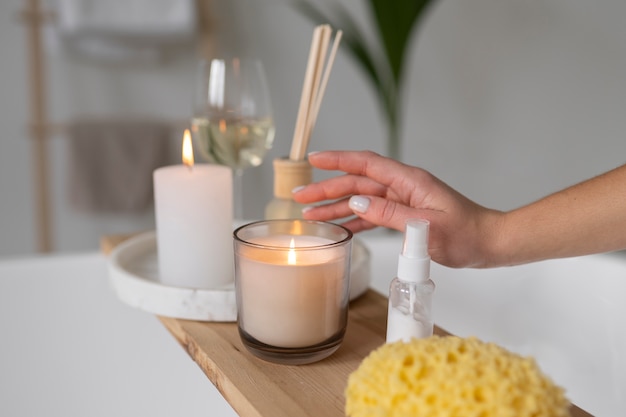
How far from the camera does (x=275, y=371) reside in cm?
53

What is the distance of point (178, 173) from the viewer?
0.70 m

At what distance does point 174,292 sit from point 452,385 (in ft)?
1.19

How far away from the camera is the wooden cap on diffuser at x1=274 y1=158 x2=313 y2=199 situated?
69cm

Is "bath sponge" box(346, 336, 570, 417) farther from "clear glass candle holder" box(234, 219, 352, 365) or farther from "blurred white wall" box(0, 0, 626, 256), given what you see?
"blurred white wall" box(0, 0, 626, 256)

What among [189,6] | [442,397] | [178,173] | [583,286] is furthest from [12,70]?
[442,397]

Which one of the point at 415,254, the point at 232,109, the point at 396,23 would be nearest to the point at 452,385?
the point at 415,254

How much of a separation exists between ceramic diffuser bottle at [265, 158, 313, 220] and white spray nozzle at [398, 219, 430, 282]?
0.22 metres

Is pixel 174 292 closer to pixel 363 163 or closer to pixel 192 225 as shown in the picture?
pixel 192 225

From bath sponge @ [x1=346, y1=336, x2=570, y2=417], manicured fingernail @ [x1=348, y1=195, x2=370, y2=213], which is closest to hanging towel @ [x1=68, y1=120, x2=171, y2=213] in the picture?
manicured fingernail @ [x1=348, y1=195, x2=370, y2=213]

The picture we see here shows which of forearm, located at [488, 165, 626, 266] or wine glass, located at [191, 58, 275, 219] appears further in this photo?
wine glass, located at [191, 58, 275, 219]

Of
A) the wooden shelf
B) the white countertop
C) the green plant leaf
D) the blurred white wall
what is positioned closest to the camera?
the wooden shelf

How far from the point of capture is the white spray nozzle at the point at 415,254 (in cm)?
49

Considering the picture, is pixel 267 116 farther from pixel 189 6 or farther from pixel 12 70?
pixel 12 70

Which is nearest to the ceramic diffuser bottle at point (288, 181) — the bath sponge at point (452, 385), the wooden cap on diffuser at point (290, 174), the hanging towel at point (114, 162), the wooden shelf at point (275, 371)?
the wooden cap on diffuser at point (290, 174)
